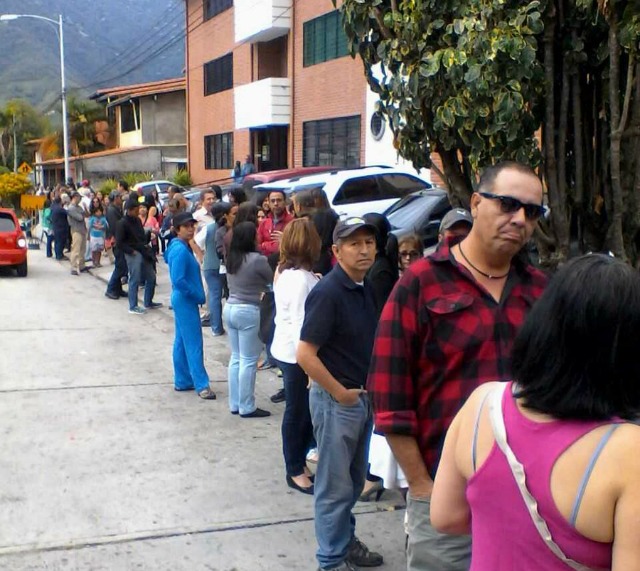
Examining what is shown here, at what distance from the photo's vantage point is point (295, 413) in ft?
16.5

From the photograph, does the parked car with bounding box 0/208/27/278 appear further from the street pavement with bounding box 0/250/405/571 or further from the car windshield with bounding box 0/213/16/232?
the street pavement with bounding box 0/250/405/571

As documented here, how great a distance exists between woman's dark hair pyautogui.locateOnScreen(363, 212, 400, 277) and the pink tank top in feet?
9.11

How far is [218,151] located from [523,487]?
3100 cm

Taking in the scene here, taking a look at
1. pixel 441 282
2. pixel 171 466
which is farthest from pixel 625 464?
pixel 171 466

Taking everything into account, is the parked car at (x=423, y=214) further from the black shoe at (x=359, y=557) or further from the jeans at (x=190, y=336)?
the black shoe at (x=359, y=557)

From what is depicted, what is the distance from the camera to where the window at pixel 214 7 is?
3012 centimetres

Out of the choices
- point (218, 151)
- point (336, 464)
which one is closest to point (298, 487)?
point (336, 464)

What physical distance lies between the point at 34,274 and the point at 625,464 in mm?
17055

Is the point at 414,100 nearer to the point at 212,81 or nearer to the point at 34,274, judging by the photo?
the point at 34,274

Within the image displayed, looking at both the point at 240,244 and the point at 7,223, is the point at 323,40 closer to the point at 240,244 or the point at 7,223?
the point at 7,223

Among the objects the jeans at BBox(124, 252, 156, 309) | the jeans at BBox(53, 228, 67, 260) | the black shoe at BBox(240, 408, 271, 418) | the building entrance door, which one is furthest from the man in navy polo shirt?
the building entrance door

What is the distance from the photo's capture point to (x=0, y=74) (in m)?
164

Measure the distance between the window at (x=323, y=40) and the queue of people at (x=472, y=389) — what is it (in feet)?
55.6

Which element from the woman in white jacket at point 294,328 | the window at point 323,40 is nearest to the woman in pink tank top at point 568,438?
the woman in white jacket at point 294,328
